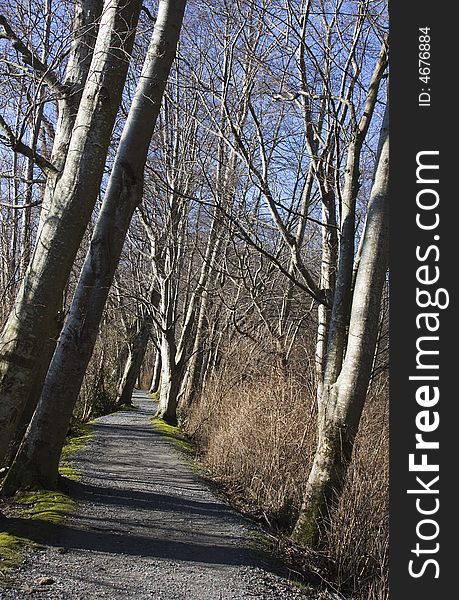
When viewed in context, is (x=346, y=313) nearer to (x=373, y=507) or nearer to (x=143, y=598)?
(x=373, y=507)

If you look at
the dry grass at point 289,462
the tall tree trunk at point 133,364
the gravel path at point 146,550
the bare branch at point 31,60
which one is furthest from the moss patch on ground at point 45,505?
the tall tree trunk at point 133,364

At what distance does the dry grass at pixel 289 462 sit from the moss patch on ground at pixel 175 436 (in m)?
0.30

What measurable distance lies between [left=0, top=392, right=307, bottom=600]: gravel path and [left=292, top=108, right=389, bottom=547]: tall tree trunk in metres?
0.70

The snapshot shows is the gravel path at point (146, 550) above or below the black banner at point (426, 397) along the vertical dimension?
below

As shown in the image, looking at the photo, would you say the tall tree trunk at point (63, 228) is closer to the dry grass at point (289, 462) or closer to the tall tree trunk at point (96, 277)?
the tall tree trunk at point (96, 277)

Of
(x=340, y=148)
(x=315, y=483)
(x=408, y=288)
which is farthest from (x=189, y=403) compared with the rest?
(x=408, y=288)

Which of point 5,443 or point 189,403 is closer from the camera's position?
point 5,443

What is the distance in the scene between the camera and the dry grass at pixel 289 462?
535cm

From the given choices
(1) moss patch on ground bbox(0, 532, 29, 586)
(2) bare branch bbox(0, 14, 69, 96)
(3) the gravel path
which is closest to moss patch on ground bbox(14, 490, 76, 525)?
(3) the gravel path

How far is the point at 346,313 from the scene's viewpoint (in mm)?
A: 6719

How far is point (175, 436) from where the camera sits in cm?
1317

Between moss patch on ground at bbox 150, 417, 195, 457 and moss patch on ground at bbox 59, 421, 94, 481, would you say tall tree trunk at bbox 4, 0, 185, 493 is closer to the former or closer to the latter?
moss patch on ground at bbox 59, 421, 94, 481

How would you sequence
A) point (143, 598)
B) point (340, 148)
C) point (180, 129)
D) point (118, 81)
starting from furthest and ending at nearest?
point (180, 129) < point (340, 148) < point (118, 81) < point (143, 598)

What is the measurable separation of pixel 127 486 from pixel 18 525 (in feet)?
7.26
